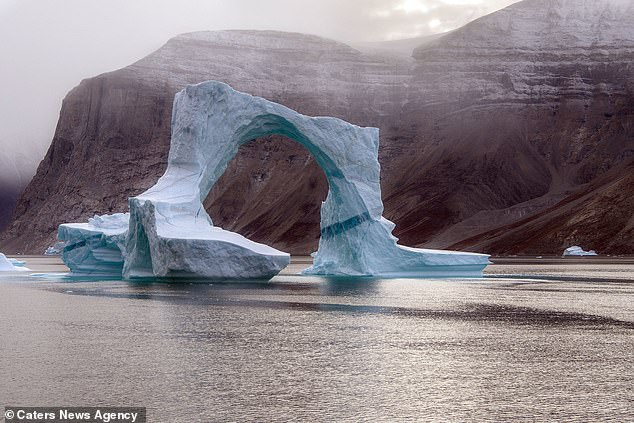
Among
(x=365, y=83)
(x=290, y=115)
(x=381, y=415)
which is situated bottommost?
(x=381, y=415)

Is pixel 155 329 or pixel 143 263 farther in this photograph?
pixel 143 263

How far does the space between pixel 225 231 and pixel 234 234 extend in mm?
807

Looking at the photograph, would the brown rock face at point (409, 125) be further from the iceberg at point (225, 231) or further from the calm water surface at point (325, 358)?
the calm water surface at point (325, 358)

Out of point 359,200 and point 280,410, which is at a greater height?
point 359,200

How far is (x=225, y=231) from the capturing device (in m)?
32.4

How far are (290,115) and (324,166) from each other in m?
3.26

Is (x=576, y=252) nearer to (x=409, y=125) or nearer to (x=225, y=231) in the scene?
(x=409, y=125)

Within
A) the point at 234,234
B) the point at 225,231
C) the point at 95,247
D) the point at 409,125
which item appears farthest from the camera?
the point at 409,125

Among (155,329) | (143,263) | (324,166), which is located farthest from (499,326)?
(324,166)

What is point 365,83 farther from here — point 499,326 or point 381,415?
point 381,415

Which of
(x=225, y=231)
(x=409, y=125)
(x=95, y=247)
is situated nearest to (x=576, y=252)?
(x=409, y=125)

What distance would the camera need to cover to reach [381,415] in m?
9.01

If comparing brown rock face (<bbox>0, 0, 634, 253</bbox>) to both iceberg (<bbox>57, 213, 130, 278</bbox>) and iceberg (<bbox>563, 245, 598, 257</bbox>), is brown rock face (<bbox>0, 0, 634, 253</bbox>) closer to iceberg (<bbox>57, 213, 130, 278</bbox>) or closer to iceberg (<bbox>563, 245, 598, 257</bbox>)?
iceberg (<bbox>563, 245, 598, 257</bbox>)

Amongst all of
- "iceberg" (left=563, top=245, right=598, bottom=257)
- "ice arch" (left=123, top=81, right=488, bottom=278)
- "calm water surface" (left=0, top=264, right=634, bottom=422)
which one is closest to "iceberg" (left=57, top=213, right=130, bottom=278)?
"ice arch" (left=123, top=81, right=488, bottom=278)
